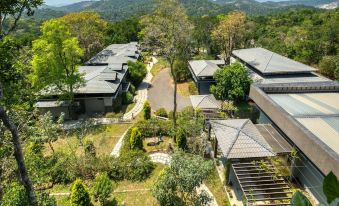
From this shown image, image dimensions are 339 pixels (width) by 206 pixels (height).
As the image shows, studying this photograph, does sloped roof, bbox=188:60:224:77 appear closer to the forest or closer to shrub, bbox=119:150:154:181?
the forest

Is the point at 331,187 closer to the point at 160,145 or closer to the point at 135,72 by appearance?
the point at 160,145

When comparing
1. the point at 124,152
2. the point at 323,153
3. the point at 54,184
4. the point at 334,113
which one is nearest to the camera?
the point at 323,153

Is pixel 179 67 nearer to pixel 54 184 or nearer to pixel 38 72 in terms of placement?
pixel 38 72

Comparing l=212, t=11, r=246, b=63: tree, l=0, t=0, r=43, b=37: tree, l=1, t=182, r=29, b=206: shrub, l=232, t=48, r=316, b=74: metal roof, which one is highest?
l=0, t=0, r=43, b=37: tree

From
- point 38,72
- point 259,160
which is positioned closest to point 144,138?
point 259,160

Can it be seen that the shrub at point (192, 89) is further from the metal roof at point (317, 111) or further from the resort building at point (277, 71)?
the metal roof at point (317, 111)

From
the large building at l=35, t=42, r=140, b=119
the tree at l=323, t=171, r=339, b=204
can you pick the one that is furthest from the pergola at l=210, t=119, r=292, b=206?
the large building at l=35, t=42, r=140, b=119
